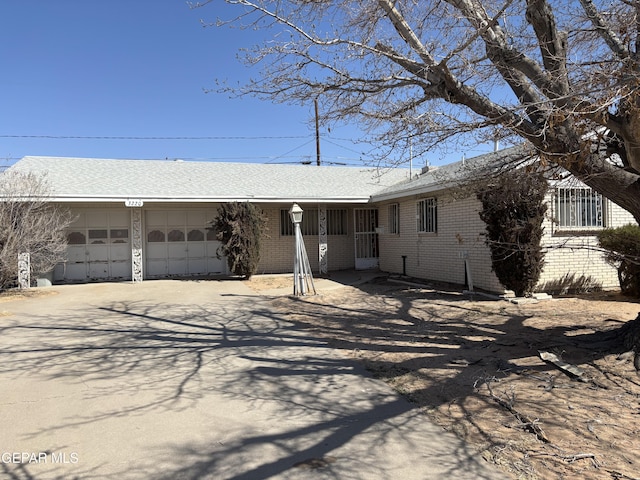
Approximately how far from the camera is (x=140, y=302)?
11.1 meters

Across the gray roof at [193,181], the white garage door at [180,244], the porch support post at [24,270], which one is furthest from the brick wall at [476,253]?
the porch support post at [24,270]

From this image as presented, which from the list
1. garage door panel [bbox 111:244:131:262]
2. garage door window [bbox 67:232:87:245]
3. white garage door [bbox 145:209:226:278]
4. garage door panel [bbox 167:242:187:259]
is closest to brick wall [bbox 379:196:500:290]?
white garage door [bbox 145:209:226:278]

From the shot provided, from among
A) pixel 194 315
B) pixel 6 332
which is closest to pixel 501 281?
pixel 194 315

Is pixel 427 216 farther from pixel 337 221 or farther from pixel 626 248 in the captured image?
pixel 626 248

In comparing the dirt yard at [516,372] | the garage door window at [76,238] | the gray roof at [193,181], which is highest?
the gray roof at [193,181]

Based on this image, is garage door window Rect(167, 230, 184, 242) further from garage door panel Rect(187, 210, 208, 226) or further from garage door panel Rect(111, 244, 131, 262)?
garage door panel Rect(111, 244, 131, 262)

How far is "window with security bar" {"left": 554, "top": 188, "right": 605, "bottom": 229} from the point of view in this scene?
1059 centimetres

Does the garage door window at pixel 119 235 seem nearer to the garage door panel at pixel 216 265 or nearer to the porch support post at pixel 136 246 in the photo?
the porch support post at pixel 136 246

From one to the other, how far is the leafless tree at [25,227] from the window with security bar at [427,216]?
1094 cm

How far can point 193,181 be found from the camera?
17031 millimetres

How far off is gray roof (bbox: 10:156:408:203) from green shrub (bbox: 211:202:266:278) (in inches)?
31.1

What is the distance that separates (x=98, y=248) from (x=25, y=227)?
4.12m

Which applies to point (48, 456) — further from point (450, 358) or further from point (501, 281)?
point (501, 281)

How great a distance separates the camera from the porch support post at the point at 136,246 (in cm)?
1513
